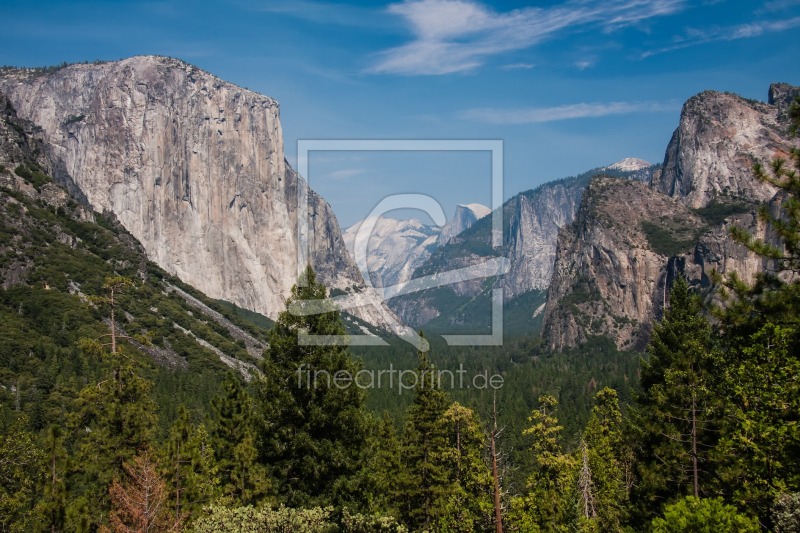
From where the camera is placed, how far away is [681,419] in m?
25.5

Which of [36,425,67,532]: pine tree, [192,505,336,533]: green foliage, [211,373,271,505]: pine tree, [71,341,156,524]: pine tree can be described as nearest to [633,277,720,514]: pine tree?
[192,505,336,533]: green foliage

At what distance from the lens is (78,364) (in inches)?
3944

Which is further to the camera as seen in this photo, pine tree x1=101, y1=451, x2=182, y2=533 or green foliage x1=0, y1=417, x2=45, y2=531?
green foliage x1=0, y1=417, x2=45, y2=531

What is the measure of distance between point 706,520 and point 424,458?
23.1m

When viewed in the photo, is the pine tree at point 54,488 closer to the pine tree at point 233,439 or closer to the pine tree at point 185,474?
the pine tree at point 185,474

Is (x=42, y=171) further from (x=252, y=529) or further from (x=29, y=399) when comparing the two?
(x=252, y=529)

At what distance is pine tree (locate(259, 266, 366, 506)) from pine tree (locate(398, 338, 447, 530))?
451 inches

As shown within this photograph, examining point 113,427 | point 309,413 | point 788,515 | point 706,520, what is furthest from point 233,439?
point 788,515

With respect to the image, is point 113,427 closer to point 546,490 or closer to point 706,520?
point 546,490

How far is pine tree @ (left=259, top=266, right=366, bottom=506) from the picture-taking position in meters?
25.8

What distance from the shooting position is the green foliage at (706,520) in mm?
16078

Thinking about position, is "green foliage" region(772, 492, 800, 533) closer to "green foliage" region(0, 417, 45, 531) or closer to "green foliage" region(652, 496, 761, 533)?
"green foliage" region(652, 496, 761, 533)

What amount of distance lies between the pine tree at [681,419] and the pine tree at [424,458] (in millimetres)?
10812

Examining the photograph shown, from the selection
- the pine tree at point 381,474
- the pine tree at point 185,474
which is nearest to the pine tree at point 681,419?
the pine tree at point 381,474
